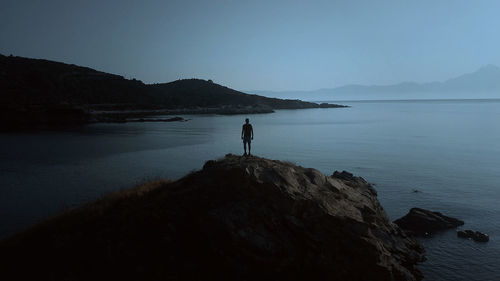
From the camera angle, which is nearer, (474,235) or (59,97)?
(474,235)

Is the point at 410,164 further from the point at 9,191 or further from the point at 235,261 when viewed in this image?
the point at 9,191

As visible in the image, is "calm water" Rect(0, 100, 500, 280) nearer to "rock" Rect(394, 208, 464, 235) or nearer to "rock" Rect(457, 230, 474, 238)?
"rock" Rect(457, 230, 474, 238)

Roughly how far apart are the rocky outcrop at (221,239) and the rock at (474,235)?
273 inches

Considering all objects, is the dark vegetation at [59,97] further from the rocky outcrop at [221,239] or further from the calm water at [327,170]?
the rocky outcrop at [221,239]

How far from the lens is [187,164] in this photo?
4691cm

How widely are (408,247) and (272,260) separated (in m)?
9.58

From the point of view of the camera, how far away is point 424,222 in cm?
2486

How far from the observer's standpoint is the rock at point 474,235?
22906mm

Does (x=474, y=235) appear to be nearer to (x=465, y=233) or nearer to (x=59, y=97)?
(x=465, y=233)

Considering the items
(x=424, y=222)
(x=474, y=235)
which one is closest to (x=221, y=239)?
(x=424, y=222)

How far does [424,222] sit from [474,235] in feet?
9.86

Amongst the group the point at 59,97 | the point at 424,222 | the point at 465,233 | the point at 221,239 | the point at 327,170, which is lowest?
the point at 327,170

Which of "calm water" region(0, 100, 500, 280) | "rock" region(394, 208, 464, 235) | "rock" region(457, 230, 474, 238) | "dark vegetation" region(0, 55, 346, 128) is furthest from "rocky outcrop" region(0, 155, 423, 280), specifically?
"dark vegetation" region(0, 55, 346, 128)

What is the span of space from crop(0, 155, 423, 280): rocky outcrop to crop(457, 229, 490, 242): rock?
6.93 m
